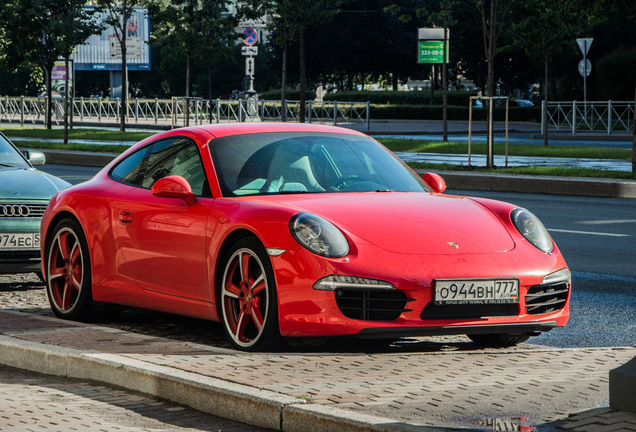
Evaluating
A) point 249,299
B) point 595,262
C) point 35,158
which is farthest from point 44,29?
point 249,299

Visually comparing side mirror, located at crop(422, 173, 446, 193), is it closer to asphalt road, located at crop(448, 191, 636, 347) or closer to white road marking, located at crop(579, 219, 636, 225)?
asphalt road, located at crop(448, 191, 636, 347)

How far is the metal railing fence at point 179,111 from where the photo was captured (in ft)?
157

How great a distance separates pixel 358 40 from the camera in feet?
236

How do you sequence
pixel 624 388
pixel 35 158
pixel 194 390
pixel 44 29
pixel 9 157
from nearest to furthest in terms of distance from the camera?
pixel 624 388, pixel 194 390, pixel 9 157, pixel 35 158, pixel 44 29

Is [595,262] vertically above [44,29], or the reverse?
[44,29]

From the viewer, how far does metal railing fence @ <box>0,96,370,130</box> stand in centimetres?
4800

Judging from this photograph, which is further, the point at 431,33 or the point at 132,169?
the point at 431,33

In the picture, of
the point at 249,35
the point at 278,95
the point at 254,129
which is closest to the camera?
the point at 254,129

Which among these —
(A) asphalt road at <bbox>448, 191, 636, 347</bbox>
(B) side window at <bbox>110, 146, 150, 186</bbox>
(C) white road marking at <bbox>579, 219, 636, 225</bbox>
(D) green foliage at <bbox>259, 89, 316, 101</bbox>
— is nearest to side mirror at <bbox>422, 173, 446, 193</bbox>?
(A) asphalt road at <bbox>448, 191, 636, 347</bbox>

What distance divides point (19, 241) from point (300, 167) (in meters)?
3.04

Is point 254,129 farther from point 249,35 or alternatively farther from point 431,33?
point 249,35

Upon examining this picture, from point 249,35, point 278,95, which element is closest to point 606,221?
point 249,35

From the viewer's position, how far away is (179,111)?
5509 centimetres

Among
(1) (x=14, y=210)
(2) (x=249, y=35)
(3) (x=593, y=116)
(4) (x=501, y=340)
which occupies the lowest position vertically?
(4) (x=501, y=340)
